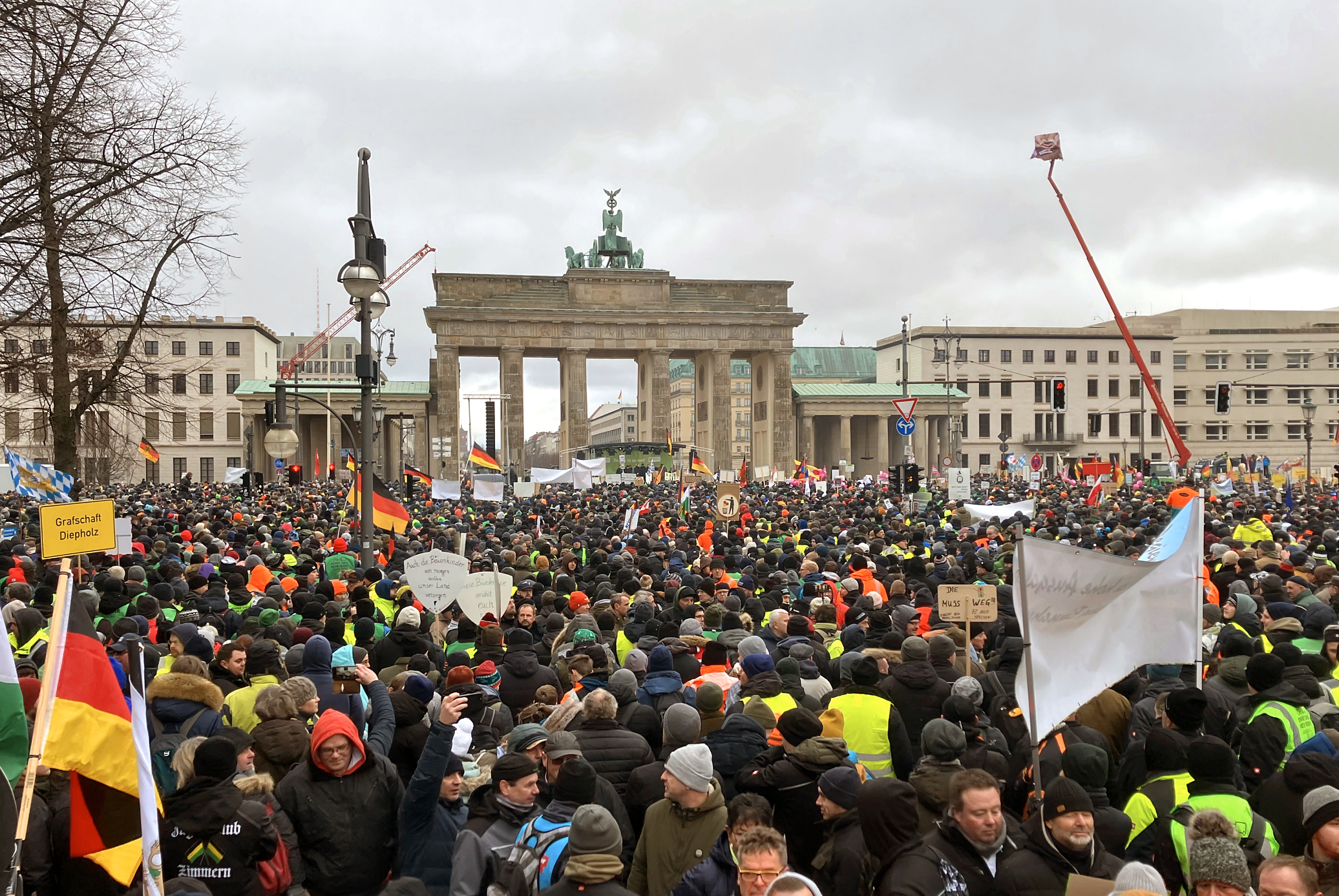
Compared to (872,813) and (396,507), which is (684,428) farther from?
(872,813)

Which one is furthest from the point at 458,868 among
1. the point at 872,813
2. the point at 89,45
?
the point at 89,45

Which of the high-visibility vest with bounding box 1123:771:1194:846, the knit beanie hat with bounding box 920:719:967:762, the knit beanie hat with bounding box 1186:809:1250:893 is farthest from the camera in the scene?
the knit beanie hat with bounding box 920:719:967:762

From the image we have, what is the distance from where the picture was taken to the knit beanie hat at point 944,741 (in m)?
5.67

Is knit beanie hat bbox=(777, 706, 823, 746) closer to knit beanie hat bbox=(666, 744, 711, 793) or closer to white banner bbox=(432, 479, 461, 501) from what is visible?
knit beanie hat bbox=(666, 744, 711, 793)

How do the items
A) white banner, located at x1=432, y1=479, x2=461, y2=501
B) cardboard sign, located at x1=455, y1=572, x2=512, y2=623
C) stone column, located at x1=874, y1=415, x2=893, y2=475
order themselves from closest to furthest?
1. cardboard sign, located at x1=455, y1=572, x2=512, y2=623
2. white banner, located at x1=432, y1=479, x2=461, y2=501
3. stone column, located at x1=874, y1=415, x2=893, y2=475

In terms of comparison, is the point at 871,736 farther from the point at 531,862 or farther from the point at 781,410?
the point at 781,410

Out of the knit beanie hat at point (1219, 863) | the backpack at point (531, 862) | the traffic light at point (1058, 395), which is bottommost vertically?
the backpack at point (531, 862)

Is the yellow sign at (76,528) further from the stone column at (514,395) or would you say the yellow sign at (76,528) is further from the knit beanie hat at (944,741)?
the stone column at (514,395)

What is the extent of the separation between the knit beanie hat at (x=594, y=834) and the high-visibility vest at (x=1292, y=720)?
4.34 m

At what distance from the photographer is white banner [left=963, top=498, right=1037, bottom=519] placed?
21094mm

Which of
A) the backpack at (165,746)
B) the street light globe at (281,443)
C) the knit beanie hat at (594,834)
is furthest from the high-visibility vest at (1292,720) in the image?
the street light globe at (281,443)

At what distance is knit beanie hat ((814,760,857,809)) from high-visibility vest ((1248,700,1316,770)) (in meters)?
3.03

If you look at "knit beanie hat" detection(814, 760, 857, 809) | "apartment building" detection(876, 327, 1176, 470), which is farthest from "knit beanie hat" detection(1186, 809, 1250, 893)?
"apartment building" detection(876, 327, 1176, 470)

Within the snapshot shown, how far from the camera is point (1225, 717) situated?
697 centimetres
